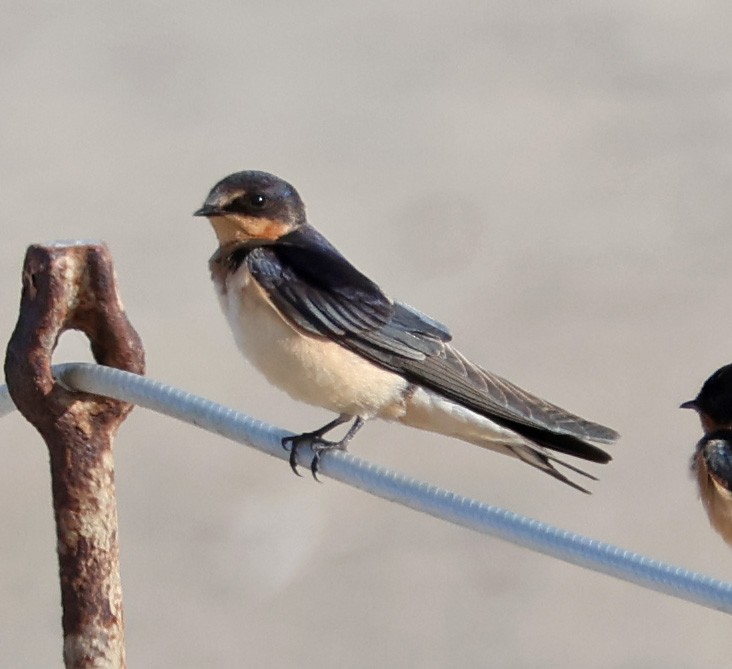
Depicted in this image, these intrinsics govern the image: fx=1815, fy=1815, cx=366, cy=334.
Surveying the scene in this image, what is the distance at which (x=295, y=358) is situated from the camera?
2742 mm

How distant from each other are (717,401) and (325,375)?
1038 mm

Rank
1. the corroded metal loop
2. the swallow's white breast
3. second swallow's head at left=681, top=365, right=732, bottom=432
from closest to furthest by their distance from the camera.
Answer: the corroded metal loop → the swallow's white breast → second swallow's head at left=681, top=365, right=732, bottom=432

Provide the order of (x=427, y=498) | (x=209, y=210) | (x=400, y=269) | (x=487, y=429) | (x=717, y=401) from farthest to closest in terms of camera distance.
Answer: (x=400, y=269)
(x=717, y=401)
(x=209, y=210)
(x=487, y=429)
(x=427, y=498)

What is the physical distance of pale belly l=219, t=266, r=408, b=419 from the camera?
274cm

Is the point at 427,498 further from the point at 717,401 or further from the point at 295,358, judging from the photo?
Result: the point at 717,401

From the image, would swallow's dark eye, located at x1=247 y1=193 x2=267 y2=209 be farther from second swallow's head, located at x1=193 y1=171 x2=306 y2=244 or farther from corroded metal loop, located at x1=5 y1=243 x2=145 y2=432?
corroded metal loop, located at x1=5 y1=243 x2=145 y2=432

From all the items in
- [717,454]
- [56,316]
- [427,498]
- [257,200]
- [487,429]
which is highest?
[257,200]

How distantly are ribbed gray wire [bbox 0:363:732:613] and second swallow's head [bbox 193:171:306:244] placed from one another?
1.18 metres

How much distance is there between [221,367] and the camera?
5.85 m

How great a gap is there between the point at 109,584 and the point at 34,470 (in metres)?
3.61

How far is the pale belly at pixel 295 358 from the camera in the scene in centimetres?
274

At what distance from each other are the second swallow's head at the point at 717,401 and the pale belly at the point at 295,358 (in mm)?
897

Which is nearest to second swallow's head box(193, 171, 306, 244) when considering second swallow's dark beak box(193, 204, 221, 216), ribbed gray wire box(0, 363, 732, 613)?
second swallow's dark beak box(193, 204, 221, 216)

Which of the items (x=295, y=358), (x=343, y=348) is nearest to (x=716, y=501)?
(x=343, y=348)
